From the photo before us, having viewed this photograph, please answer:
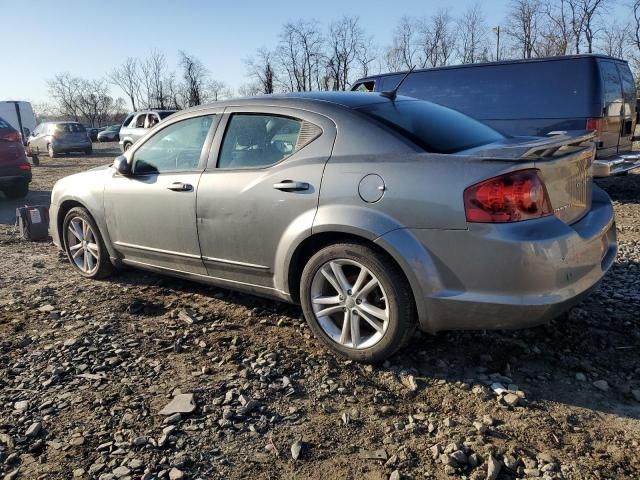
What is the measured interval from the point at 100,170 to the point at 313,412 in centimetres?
312

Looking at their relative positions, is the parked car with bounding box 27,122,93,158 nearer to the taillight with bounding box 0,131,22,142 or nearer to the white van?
the white van

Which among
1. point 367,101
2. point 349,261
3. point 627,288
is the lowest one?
point 627,288

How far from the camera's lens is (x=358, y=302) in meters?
3.09

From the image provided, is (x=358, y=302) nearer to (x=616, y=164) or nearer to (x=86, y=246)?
(x=86, y=246)

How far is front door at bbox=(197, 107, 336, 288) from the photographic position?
324 cm

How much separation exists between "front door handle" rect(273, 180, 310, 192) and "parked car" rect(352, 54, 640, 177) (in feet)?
17.7

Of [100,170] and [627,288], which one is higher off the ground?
[100,170]

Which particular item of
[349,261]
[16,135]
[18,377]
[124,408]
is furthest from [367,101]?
[16,135]

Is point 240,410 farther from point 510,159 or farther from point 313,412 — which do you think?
point 510,159

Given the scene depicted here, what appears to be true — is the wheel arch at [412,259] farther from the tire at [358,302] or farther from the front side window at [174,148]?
the front side window at [174,148]

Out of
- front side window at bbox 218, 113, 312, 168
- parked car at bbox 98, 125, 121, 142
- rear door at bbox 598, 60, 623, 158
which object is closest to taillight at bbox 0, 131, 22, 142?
front side window at bbox 218, 113, 312, 168

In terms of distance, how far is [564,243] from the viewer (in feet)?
8.73

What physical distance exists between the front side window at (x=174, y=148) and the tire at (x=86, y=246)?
0.88 m

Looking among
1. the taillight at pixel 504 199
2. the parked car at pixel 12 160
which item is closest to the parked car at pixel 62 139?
the parked car at pixel 12 160
